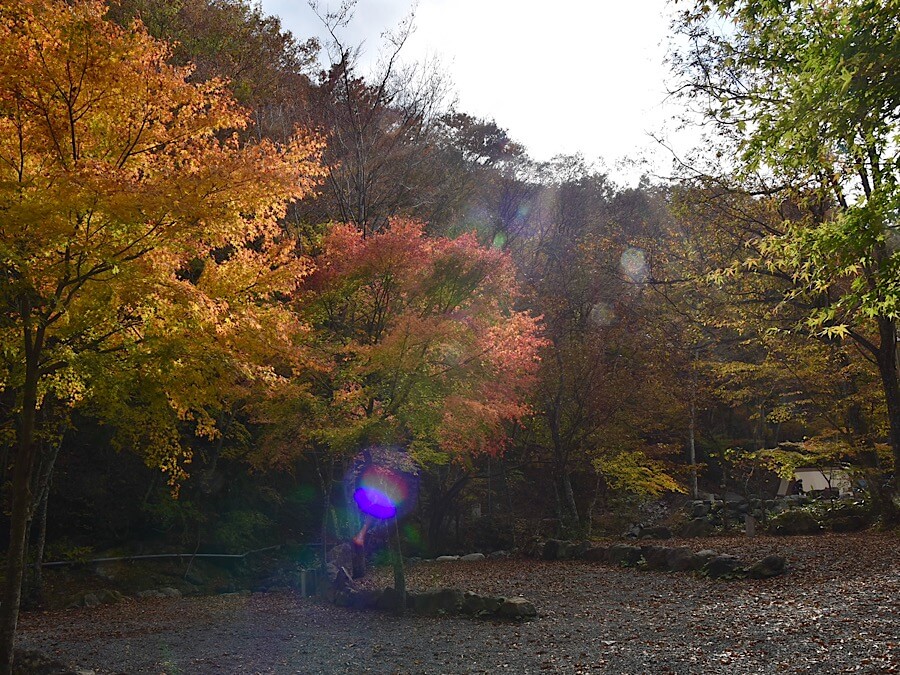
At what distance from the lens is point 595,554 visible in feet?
50.1

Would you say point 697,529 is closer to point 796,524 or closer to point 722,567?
point 796,524

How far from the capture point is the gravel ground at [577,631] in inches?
251

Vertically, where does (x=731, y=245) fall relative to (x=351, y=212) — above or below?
below

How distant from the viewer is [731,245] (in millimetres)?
13984

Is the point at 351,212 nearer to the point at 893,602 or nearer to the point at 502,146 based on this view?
the point at 502,146

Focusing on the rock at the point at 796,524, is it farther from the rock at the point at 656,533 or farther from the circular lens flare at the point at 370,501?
the circular lens flare at the point at 370,501

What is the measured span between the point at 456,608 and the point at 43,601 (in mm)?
8177

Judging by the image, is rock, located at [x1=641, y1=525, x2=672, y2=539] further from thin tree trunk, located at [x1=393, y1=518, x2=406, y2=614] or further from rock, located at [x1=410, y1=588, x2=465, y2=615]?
thin tree trunk, located at [x1=393, y1=518, x2=406, y2=614]

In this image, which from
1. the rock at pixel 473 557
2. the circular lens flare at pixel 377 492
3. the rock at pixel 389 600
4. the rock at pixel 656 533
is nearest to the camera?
the rock at pixel 389 600

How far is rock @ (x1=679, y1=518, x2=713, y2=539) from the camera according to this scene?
57.3 feet

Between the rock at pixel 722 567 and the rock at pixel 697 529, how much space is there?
21.5 feet

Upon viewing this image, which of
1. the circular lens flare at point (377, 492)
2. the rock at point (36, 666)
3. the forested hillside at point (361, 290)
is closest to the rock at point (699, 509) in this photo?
the forested hillside at point (361, 290)

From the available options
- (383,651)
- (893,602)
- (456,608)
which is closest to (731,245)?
(893,602)

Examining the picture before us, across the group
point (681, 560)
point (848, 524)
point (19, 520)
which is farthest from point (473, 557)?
point (19, 520)
